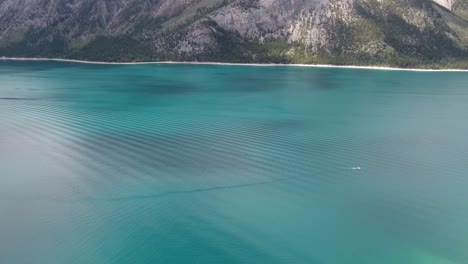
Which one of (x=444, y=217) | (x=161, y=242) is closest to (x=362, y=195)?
(x=444, y=217)

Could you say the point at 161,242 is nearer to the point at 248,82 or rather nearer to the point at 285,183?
the point at 285,183

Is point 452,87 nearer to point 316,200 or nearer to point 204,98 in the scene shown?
point 204,98

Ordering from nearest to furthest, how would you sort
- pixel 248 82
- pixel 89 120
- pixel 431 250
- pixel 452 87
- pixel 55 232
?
pixel 431 250 → pixel 55 232 → pixel 89 120 → pixel 452 87 → pixel 248 82

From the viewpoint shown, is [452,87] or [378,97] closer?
[378,97]

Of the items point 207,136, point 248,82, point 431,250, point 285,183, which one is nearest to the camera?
point 431,250

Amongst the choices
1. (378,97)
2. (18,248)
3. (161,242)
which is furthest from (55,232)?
(378,97)

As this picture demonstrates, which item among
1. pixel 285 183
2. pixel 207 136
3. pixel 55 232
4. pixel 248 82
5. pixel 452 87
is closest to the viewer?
pixel 55 232
